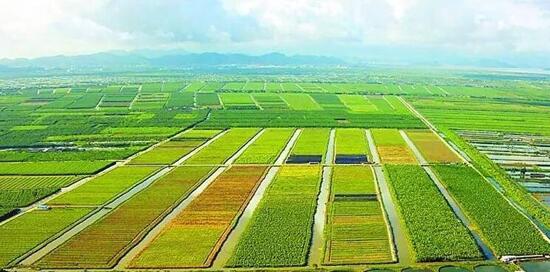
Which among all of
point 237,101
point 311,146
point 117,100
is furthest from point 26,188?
point 117,100

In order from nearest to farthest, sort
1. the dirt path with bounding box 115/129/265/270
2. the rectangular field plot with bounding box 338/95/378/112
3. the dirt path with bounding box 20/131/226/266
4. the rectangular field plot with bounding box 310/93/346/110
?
the dirt path with bounding box 115/129/265/270
the dirt path with bounding box 20/131/226/266
the rectangular field plot with bounding box 338/95/378/112
the rectangular field plot with bounding box 310/93/346/110

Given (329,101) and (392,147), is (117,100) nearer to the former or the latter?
(329,101)

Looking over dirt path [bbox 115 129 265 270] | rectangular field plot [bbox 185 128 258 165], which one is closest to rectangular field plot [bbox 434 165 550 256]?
dirt path [bbox 115 129 265 270]

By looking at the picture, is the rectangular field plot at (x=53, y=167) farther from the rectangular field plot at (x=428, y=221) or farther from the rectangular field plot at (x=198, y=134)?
the rectangular field plot at (x=428, y=221)

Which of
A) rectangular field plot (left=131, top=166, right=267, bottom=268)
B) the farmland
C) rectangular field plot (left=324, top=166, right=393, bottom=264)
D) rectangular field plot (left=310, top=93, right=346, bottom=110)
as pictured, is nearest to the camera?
rectangular field plot (left=131, top=166, right=267, bottom=268)

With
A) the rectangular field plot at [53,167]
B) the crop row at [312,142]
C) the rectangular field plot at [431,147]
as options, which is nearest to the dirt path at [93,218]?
the rectangular field plot at [53,167]

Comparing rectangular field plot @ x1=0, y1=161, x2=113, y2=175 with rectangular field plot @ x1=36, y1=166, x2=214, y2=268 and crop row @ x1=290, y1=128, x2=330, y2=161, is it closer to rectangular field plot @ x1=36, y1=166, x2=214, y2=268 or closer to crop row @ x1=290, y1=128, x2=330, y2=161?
rectangular field plot @ x1=36, y1=166, x2=214, y2=268
